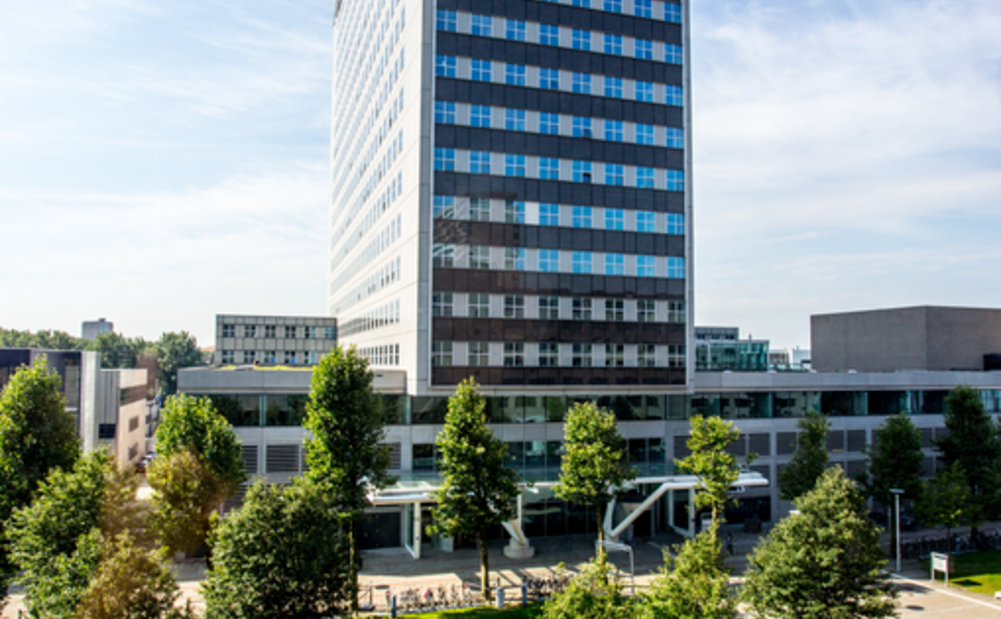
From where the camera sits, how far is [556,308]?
48.7 metres

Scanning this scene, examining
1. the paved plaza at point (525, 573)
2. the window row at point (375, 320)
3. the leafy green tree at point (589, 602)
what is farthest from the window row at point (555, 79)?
the leafy green tree at point (589, 602)

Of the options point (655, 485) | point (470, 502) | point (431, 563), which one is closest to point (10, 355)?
point (431, 563)

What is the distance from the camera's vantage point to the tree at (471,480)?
121 ft

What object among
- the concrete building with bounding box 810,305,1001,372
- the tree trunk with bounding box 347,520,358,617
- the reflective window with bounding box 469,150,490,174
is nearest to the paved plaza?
the tree trunk with bounding box 347,520,358,617

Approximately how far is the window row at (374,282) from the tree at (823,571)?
32050 millimetres

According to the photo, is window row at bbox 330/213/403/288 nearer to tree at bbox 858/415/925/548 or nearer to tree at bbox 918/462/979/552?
tree at bbox 858/415/925/548

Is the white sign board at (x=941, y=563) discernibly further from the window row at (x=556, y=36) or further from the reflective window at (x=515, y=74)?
the reflective window at (x=515, y=74)

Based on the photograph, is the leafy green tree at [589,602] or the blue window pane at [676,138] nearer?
the leafy green tree at [589,602]

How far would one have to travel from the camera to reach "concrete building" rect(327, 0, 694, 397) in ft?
153

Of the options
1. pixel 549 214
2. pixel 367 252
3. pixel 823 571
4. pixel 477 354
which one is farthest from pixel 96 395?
pixel 823 571

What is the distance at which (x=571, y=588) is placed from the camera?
74.8 feet

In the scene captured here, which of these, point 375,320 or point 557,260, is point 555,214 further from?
point 375,320

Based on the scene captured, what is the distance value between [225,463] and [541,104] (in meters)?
31.7

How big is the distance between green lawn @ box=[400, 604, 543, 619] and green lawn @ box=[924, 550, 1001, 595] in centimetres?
2688
